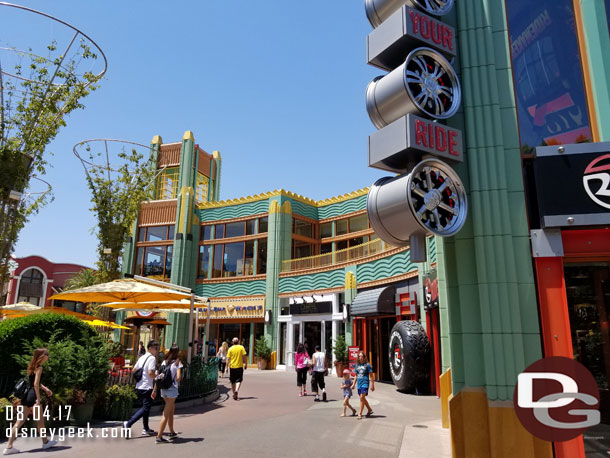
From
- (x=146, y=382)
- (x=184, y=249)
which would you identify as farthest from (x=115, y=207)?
(x=146, y=382)

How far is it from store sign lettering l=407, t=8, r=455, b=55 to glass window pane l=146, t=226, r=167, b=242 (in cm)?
2982

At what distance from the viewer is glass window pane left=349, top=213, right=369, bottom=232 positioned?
98.8 ft

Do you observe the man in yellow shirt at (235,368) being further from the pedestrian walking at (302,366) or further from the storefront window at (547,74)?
the storefront window at (547,74)

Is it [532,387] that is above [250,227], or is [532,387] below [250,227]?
below

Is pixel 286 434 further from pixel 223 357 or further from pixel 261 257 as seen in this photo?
pixel 261 257

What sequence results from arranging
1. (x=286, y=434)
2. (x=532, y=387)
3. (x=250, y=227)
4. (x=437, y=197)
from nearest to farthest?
(x=532, y=387) → (x=437, y=197) → (x=286, y=434) → (x=250, y=227)

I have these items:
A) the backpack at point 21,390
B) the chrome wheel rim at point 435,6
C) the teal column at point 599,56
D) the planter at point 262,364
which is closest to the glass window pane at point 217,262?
the planter at point 262,364

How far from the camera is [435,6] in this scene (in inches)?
288

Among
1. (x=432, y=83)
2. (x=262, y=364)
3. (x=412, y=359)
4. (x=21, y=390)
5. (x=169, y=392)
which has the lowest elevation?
(x=262, y=364)

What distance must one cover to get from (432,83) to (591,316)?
4.37 metres

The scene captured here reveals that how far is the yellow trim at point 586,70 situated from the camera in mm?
6980

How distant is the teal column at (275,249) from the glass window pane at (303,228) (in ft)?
3.75

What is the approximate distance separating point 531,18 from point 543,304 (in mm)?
4840

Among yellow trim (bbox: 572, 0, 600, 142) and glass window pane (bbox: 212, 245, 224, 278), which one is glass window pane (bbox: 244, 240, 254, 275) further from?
yellow trim (bbox: 572, 0, 600, 142)
